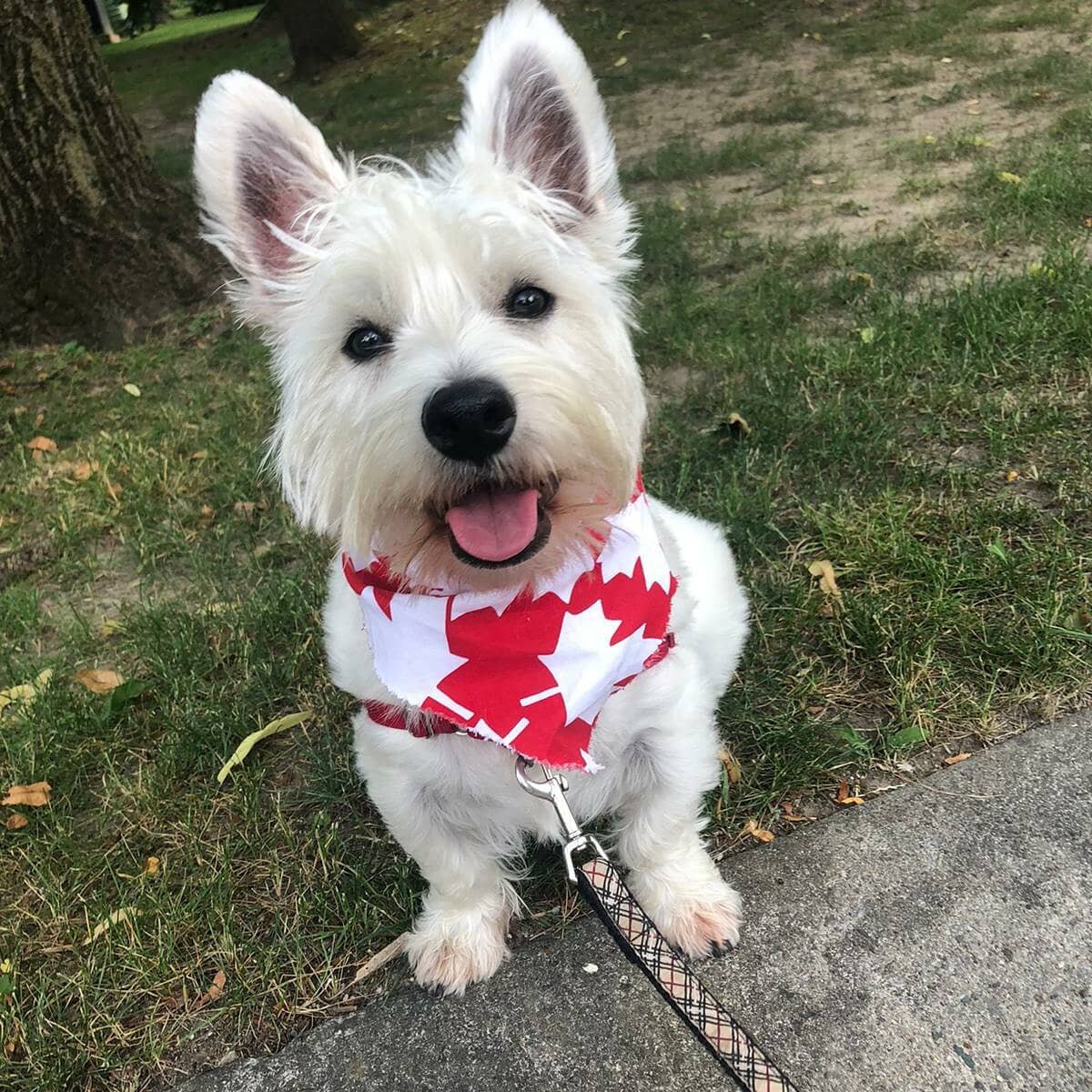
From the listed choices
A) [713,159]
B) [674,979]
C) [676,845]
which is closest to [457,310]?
[674,979]

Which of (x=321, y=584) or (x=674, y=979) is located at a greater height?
(x=674, y=979)

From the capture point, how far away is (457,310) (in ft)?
6.07

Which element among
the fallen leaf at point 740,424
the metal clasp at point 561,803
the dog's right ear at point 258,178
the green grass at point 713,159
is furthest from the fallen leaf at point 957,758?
the green grass at point 713,159

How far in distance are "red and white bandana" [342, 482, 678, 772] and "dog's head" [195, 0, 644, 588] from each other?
0.44 ft

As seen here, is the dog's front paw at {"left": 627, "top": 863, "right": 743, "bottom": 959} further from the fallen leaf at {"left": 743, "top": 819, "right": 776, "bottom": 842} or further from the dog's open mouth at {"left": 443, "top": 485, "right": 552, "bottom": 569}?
the dog's open mouth at {"left": 443, "top": 485, "right": 552, "bottom": 569}

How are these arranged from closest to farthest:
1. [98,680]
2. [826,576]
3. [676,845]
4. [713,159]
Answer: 1. [676,845]
2. [826,576]
3. [98,680]
4. [713,159]

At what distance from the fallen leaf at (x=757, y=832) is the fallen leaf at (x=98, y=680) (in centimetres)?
232

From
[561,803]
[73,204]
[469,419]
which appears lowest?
[561,803]

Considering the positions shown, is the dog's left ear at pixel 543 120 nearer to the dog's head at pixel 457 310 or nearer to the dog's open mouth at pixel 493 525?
the dog's head at pixel 457 310

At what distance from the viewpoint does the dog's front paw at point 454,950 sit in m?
2.15

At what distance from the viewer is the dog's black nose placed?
5.29ft

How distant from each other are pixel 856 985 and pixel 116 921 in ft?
6.45

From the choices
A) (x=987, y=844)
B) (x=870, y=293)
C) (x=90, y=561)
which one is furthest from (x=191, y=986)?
(x=870, y=293)

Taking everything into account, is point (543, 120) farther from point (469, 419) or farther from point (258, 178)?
point (469, 419)
